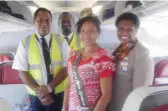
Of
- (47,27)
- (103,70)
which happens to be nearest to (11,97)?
(47,27)

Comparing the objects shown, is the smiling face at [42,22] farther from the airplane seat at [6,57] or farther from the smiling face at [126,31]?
the airplane seat at [6,57]

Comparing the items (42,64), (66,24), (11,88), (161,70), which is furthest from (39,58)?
(161,70)

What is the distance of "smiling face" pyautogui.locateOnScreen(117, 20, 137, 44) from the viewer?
206 cm

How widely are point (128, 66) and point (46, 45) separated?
94 cm

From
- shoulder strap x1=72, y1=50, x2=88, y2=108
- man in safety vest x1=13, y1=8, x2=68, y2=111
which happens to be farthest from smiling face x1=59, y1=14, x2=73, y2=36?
shoulder strap x1=72, y1=50, x2=88, y2=108

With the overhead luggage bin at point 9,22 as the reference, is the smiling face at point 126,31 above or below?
below

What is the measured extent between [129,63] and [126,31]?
9.4 inches

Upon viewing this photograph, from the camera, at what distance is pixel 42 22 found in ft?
8.57

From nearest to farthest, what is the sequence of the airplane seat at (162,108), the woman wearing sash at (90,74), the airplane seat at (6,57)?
the airplane seat at (162,108) → the woman wearing sash at (90,74) → the airplane seat at (6,57)

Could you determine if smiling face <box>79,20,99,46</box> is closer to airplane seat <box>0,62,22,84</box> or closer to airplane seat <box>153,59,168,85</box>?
airplane seat <box>153,59,168,85</box>

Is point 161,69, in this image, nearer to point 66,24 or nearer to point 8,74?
point 66,24

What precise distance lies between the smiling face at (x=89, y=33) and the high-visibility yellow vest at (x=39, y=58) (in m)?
0.66

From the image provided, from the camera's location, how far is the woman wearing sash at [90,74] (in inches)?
75.1

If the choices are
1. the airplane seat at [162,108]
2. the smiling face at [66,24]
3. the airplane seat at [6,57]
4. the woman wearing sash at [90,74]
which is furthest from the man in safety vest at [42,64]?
the airplane seat at [6,57]
